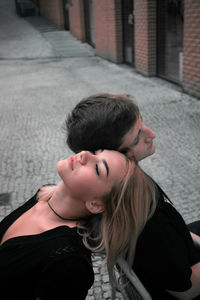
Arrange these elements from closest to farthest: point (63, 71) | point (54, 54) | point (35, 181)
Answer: point (35, 181), point (63, 71), point (54, 54)

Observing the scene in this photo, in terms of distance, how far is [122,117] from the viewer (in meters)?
1.38

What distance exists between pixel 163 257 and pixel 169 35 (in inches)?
330

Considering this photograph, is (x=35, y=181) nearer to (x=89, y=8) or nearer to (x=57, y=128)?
(x=57, y=128)

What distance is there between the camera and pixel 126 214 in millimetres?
1267

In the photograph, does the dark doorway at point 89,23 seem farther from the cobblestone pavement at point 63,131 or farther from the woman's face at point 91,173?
the woman's face at point 91,173

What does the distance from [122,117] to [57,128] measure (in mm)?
4412

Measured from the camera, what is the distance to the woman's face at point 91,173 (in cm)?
123

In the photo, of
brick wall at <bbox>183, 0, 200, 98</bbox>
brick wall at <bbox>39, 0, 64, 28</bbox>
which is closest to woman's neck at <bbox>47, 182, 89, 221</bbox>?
brick wall at <bbox>183, 0, 200, 98</bbox>

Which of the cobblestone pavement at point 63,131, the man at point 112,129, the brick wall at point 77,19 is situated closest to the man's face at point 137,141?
the man at point 112,129

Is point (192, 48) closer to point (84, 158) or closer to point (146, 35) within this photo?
point (146, 35)

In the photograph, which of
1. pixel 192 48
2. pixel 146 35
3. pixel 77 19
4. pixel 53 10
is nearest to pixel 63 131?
pixel 192 48

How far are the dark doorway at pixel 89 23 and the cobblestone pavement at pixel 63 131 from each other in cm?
441

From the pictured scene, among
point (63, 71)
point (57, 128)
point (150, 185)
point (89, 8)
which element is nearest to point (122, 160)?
point (150, 185)

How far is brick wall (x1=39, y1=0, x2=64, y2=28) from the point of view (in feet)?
60.7
